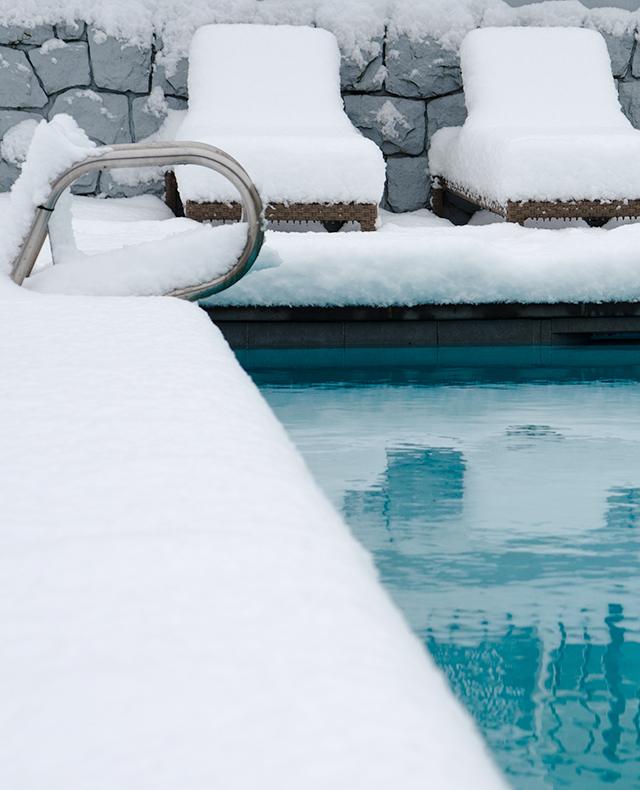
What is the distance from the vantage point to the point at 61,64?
653 centimetres

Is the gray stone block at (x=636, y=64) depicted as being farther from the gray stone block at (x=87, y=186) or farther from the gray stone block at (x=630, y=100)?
the gray stone block at (x=87, y=186)

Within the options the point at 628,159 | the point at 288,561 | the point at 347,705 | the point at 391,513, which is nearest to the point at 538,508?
the point at 391,513

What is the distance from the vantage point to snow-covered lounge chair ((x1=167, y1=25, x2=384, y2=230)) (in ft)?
16.5

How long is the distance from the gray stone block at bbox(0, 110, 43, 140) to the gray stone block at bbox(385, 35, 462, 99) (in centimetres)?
195

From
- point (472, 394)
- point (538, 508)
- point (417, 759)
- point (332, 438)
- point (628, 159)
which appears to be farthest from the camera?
point (628, 159)

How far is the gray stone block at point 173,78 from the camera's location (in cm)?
661

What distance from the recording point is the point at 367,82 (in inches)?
265

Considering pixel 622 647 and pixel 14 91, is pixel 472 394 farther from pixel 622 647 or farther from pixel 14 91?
pixel 14 91

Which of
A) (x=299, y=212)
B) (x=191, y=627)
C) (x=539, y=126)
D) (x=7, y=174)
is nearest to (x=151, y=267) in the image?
(x=191, y=627)

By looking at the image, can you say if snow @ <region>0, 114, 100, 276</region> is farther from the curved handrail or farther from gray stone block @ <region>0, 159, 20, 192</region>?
gray stone block @ <region>0, 159, 20, 192</region>

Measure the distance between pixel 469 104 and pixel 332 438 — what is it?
11.1 feet

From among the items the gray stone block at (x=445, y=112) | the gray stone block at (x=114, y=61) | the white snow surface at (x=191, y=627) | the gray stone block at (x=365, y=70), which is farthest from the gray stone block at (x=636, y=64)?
the white snow surface at (x=191, y=627)

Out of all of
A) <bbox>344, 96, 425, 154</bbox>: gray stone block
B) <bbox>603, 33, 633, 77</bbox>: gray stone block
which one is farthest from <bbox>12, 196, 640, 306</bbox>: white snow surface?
<bbox>603, 33, 633, 77</bbox>: gray stone block

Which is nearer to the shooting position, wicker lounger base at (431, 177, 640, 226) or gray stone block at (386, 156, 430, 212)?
wicker lounger base at (431, 177, 640, 226)
